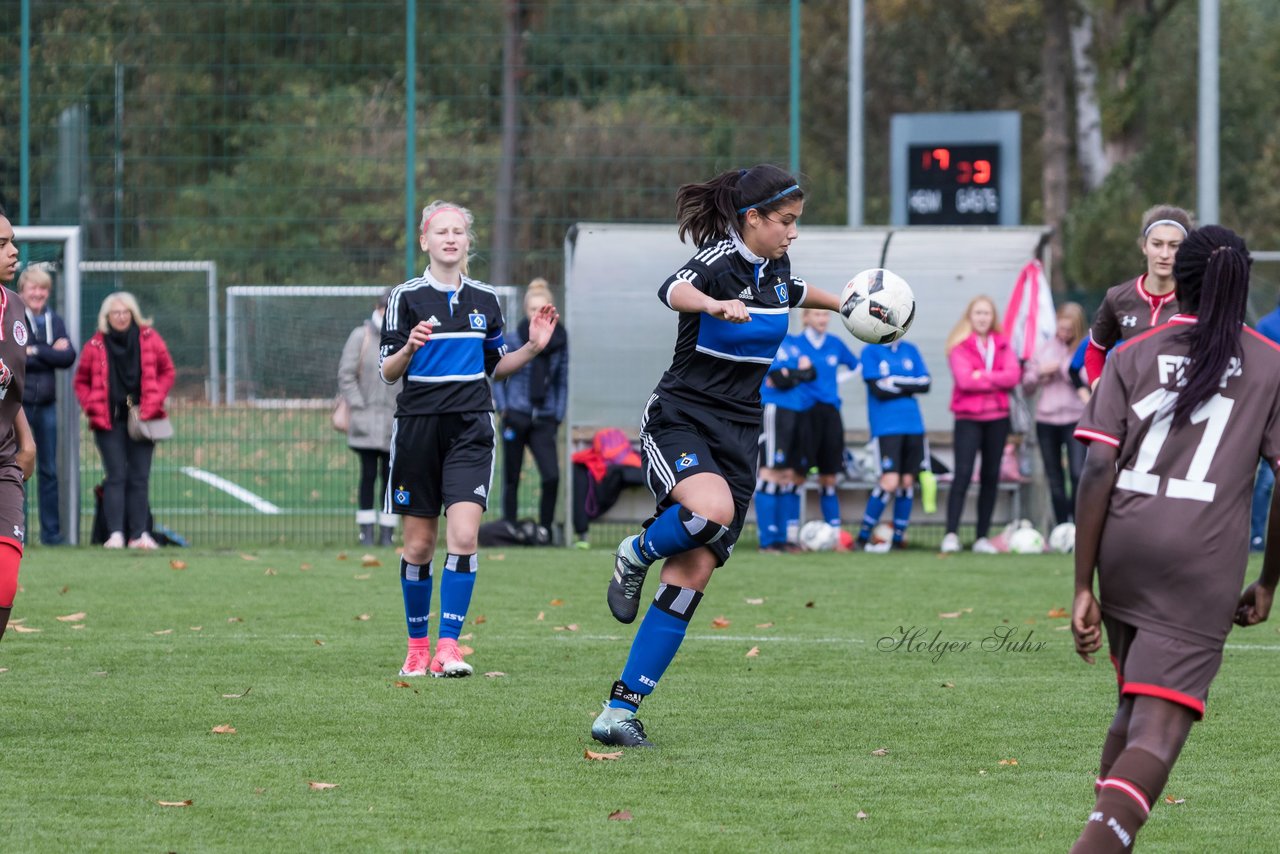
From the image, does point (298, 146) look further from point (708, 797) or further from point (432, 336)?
point (708, 797)

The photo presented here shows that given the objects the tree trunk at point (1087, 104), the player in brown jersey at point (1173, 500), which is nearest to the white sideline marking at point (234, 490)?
the player in brown jersey at point (1173, 500)

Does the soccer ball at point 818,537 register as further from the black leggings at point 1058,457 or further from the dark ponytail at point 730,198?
the dark ponytail at point 730,198

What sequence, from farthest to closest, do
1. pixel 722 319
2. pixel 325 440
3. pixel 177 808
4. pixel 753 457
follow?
pixel 325 440, pixel 753 457, pixel 722 319, pixel 177 808

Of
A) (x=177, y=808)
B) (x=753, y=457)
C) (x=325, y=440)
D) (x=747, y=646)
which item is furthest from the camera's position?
(x=325, y=440)

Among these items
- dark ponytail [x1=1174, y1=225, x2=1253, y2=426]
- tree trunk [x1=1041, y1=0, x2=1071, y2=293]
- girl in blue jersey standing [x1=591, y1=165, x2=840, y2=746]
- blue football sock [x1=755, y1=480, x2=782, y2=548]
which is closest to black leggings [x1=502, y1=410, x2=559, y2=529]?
blue football sock [x1=755, y1=480, x2=782, y2=548]

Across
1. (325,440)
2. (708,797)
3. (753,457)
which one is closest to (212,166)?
(325,440)

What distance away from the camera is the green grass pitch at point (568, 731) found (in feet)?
16.1

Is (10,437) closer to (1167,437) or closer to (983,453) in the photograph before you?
(1167,437)

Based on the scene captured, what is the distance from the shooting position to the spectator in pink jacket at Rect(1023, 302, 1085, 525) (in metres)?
13.7

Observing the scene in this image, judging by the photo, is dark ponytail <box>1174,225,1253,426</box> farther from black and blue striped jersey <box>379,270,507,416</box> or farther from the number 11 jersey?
black and blue striped jersey <box>379,270,507,416</box>

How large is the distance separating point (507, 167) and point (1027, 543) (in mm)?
5832

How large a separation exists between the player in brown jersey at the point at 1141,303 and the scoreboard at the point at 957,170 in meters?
7.71

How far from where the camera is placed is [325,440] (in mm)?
14898

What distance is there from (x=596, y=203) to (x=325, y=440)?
318 cm
